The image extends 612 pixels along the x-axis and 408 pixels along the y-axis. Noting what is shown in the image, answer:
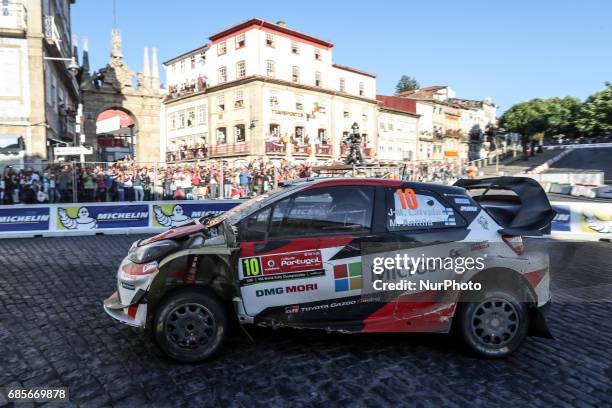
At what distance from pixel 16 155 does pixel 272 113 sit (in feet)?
79.7

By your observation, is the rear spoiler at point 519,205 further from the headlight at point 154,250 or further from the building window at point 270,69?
the building window at point 270,69

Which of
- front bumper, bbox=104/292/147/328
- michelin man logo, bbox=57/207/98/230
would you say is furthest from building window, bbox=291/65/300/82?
front bumper, bbox=104/292/147/328

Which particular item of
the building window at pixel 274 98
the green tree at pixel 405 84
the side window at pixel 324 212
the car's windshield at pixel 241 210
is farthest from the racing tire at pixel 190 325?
the green tree at pixel 405 84

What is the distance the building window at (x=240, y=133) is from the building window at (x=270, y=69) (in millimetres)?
5589

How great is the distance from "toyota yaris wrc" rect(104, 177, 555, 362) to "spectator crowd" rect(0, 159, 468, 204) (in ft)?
41.6

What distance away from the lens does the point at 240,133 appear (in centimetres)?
4384

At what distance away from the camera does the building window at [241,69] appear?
43.0 metres

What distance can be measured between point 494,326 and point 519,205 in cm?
154

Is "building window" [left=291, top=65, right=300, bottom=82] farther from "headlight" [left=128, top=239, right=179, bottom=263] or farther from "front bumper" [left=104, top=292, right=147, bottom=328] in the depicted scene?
"front bumper" [left=104, top=292, right=147, bottom=328]

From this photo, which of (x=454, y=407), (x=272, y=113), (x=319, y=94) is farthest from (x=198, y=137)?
(x=454, y=407)

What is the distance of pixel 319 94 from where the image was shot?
152 ft

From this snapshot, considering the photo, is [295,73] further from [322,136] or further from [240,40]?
[322,136]

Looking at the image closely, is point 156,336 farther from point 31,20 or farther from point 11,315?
point 31,20

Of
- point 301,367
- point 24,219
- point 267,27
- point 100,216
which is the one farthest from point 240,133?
point 301,367
